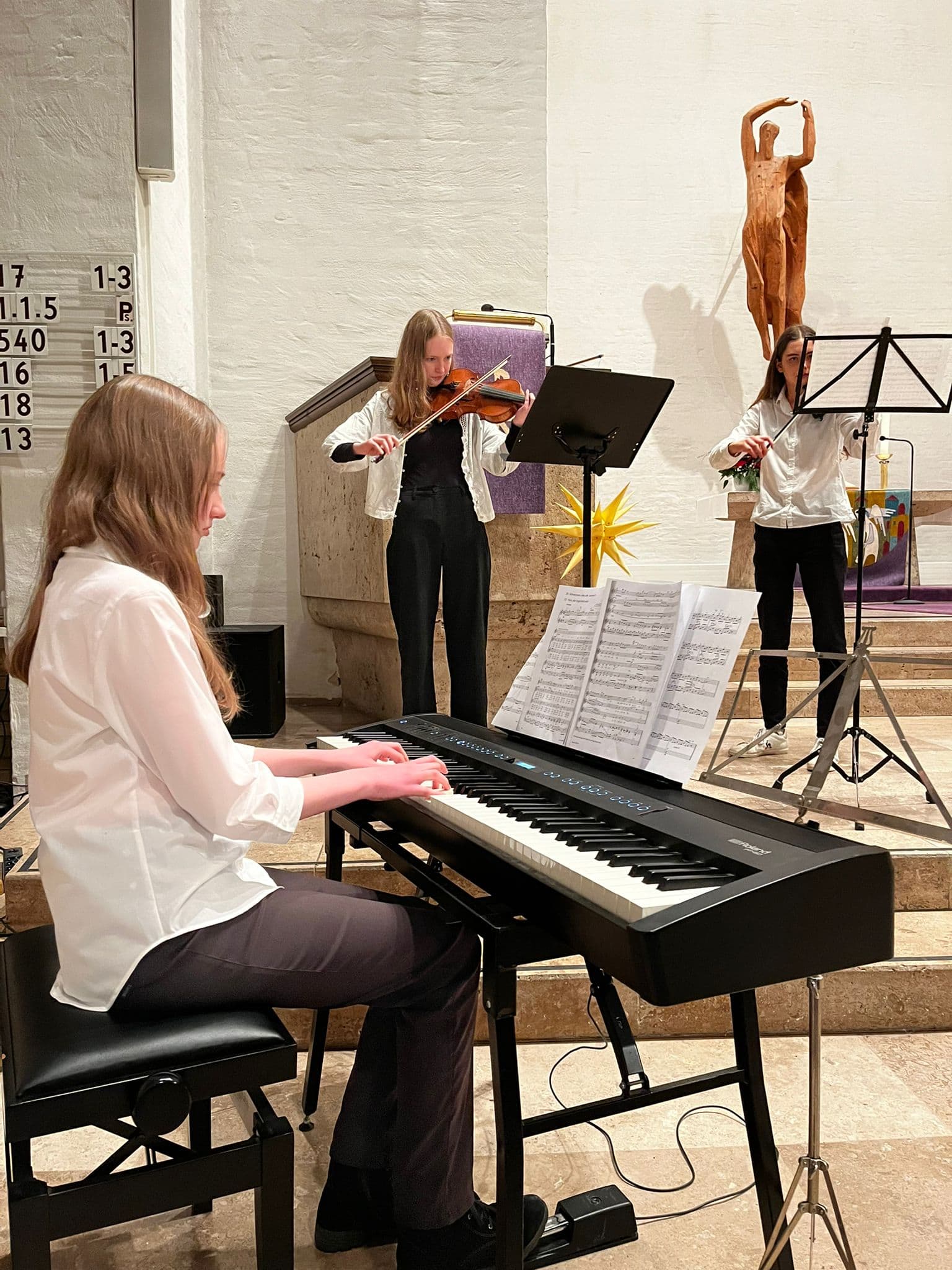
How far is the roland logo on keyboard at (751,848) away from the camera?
4.23ft

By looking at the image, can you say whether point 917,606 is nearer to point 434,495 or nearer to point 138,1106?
point 434,495

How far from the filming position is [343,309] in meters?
6.40

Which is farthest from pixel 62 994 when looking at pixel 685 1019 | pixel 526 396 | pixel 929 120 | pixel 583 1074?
pixel 929 120

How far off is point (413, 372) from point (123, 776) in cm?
271

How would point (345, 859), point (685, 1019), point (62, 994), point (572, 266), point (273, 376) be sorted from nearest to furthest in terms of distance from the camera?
point (62, 994) < point (685, 1019) < point (345, 859) < point (273, 376) < point (572, 266)

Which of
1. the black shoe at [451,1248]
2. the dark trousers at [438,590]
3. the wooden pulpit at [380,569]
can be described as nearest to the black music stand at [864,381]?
the dark trousers at [438,590]

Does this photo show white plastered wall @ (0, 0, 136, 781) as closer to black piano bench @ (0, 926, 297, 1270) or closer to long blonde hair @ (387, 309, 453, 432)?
long blonde hair @ (387, 309, 453, 432)

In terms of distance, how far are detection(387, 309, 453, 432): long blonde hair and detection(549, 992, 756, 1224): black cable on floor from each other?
87.4 inches

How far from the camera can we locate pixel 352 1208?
72.6 inches

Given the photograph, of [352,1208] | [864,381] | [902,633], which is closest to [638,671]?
[352,1208]

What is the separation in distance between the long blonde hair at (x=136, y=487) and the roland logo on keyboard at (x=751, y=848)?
76 centimetres

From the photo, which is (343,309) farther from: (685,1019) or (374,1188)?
(374,1188)

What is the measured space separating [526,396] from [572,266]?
3668mm

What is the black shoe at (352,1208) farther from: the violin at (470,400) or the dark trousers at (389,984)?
the violin at (470,400)
